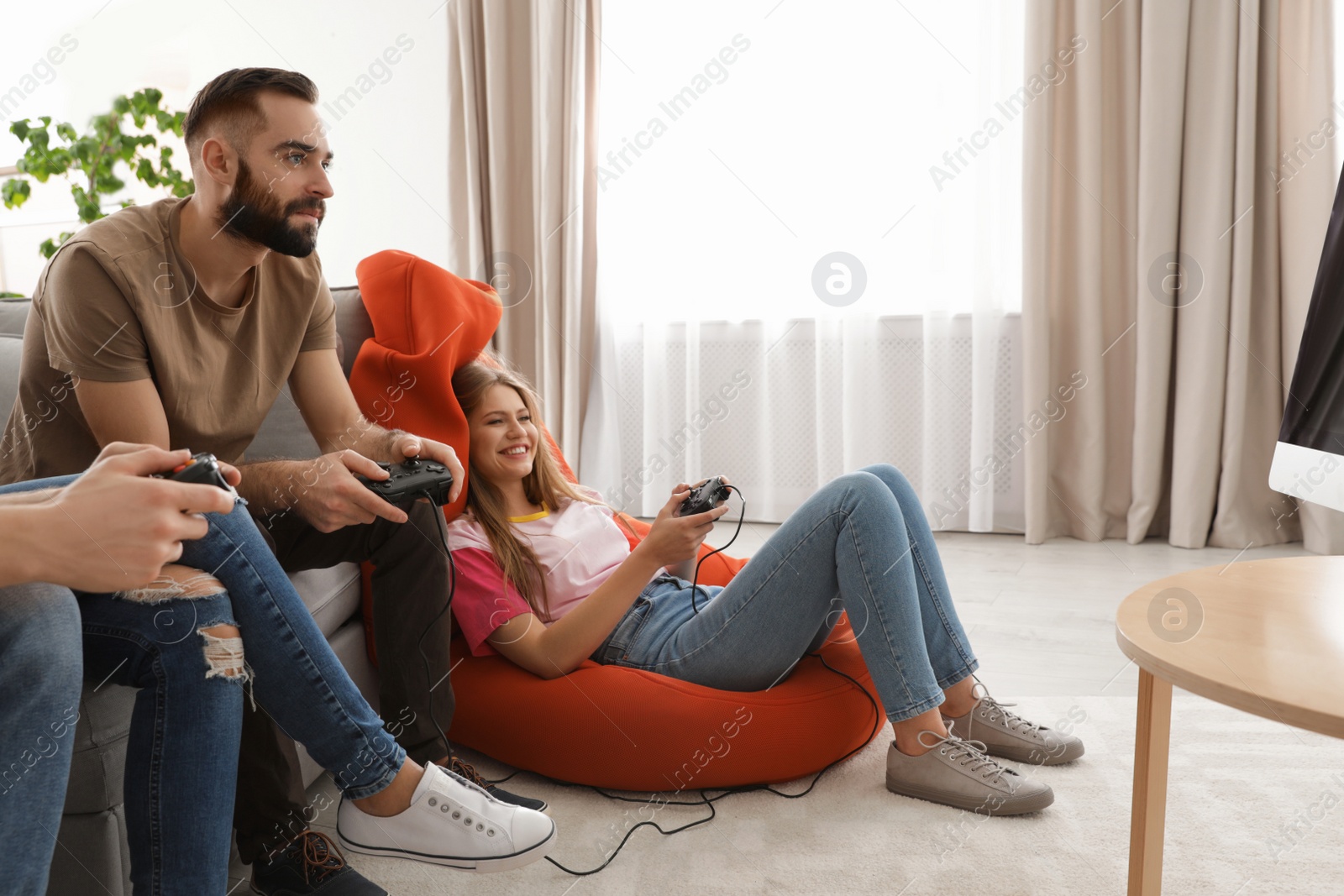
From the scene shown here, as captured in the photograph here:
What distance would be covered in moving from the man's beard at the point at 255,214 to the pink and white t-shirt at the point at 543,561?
1.69ft

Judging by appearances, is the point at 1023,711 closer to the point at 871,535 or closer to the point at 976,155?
the point at 871,535

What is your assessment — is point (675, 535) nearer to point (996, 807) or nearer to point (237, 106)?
point (996, 807)

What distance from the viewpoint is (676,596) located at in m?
1.58

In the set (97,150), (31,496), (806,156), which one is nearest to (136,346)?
(31,496)

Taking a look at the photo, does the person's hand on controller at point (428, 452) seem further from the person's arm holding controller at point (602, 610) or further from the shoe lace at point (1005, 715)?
the shoe lace at point (1005, 715)

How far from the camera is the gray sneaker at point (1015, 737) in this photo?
149 cm

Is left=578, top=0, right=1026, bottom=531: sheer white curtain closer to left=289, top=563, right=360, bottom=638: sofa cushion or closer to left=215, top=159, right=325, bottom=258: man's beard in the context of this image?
left=289, top=563, right=360, bottom=638: sofa cushion

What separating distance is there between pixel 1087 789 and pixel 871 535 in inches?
20.3

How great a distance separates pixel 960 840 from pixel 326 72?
11.3 ft

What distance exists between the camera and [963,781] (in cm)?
135

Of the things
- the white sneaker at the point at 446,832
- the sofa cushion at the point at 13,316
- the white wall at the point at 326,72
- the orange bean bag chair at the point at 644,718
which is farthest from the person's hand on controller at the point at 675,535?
the white wall at the point at 326,72

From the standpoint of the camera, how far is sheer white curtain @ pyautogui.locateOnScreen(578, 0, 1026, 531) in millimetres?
3016

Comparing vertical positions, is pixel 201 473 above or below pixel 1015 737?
above

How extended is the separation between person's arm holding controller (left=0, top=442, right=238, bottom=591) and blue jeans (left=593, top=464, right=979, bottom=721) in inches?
31.8
